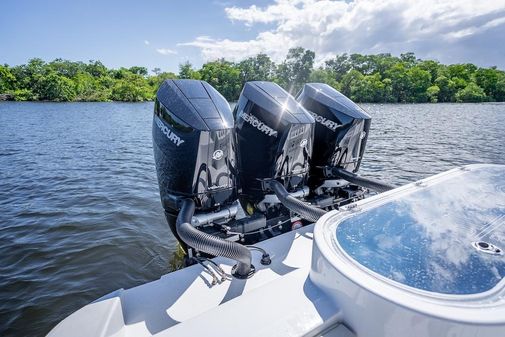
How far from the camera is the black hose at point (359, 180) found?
2.63m

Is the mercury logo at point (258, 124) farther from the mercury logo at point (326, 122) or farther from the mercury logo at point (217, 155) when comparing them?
the mercury logo at point (326, 122)

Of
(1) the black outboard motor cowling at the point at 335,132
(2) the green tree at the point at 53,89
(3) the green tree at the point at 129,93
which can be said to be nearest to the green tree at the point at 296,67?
(3) the green tree at the point at 129,93

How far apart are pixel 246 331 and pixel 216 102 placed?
173 cm

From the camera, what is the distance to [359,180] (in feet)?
9.16

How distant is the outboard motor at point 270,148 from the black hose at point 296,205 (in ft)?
0.03

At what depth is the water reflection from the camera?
0.96 metres

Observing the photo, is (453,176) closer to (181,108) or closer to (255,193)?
(255,193)

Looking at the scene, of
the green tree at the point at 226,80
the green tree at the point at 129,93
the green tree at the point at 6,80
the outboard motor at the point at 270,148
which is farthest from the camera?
the green tree at the point at 226,80

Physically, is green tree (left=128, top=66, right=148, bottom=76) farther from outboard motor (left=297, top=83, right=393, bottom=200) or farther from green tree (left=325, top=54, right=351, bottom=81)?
outboard motor (left=297, top=83, right=393, bottom=200)

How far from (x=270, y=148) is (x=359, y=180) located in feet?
3.07

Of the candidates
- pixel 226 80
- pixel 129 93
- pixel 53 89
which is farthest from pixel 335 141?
pixel 53 89

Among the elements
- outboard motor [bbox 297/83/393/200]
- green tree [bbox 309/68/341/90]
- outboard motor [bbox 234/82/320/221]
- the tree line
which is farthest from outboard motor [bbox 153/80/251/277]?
green tree [bbox 309/68/341/90]

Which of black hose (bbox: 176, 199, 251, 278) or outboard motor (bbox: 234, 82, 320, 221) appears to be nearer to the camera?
black hose (bbox: 176, 199, 251, 278)

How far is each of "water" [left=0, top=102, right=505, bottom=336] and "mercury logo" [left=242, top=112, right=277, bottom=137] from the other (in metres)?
1.88
